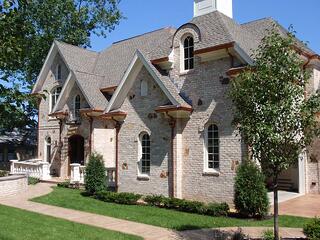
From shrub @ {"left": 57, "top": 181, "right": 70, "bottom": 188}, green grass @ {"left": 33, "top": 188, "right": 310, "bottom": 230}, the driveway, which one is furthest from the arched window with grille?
the driveway

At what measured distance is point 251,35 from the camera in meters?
18.1

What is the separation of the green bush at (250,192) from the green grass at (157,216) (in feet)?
1.52

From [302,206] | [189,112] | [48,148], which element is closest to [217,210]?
[302,206]

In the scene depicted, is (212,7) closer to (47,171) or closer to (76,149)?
(76,149)

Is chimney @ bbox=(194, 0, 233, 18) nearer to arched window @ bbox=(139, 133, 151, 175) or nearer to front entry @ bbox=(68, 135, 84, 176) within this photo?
arched window @ bbox=(139, 133, 151, 175)

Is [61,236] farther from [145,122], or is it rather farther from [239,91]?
[145,122]

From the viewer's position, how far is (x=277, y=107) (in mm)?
8156

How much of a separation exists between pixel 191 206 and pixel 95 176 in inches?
238

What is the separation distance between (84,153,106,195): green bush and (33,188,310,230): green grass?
0.86 meters

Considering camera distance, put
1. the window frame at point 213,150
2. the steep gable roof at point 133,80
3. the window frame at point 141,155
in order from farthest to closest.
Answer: the window frame at point 141,155
the steep gable roof at point 133,80
the window frame at point 213,150

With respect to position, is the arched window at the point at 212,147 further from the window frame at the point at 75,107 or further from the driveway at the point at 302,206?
the window frame at the point at 75,107

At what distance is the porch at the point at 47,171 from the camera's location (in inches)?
813

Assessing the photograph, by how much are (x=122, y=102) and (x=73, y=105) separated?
6.39 meters

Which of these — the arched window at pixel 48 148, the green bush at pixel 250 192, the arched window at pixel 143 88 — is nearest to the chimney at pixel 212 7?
the arched window at pixel 143 88
